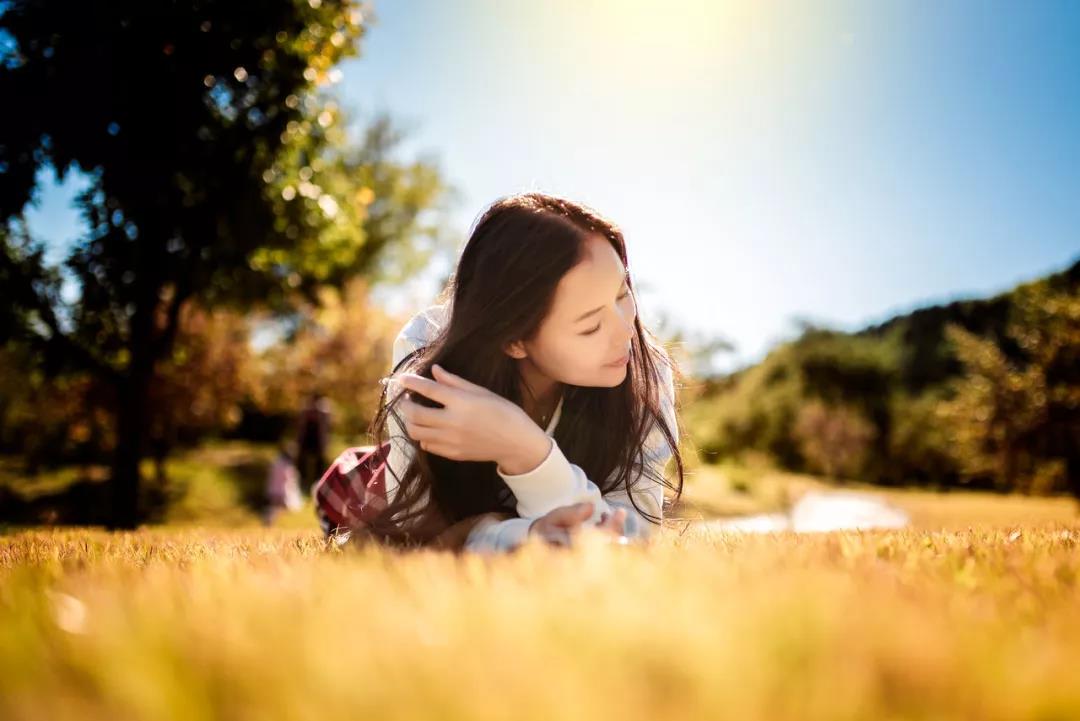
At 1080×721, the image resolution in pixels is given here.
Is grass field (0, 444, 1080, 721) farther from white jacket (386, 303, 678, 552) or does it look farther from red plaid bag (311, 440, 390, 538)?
red plaid bag (311, 440, 390, 538)

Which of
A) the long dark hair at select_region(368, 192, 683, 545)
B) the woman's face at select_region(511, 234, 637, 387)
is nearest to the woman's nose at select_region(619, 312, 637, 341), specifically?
the woman's face at select_region(511, 234, 637, 387)

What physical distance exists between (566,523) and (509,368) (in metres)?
1.02

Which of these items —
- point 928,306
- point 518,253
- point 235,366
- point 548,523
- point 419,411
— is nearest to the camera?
point 548,523

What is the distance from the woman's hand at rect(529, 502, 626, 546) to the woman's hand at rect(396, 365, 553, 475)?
0.26 metres

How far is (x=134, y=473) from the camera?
855 cm

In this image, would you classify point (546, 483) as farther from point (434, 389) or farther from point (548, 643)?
point (548, 643)

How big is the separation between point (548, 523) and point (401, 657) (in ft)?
3.56

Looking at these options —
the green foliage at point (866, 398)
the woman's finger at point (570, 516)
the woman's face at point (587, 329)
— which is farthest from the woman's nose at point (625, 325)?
the green foliage at point (866, 398)

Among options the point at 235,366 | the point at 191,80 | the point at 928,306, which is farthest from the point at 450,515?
the point at 928,306

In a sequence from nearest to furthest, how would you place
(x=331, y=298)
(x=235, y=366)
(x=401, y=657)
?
1. (x=401, y=657)
2. (x=235, y=366)
3. (x=331, y=298)

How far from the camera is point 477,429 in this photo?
194cm

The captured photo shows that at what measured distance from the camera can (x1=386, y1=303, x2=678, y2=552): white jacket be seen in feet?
6.23

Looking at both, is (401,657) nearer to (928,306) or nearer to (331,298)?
(331,298)

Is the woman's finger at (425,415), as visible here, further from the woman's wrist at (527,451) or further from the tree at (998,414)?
the tree at (998,414)
